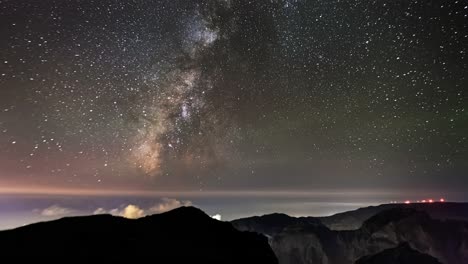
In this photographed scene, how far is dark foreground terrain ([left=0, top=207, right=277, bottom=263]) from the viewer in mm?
19562

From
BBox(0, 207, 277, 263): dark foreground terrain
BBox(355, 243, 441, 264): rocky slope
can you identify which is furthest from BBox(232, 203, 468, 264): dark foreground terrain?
BBox(0, 207, 277, 263): dark foreground terrain

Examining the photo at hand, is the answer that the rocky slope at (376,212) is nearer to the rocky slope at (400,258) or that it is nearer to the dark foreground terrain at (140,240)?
the rocky slope at (400,258)

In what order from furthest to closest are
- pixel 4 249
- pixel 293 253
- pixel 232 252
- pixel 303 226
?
pixel 303 226 → pixel 293 253 → pixel 232 252 → pixel 4 249

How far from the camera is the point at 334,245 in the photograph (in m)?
107

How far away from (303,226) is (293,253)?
429 inches

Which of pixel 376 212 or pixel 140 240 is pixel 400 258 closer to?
pixel 140 240

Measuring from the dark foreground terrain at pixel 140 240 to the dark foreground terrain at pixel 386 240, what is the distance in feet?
158

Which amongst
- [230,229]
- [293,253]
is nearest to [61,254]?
[230,229]

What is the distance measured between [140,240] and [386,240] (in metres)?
81.7

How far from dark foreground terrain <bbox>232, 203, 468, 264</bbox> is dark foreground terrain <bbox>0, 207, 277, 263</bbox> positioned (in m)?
48.1

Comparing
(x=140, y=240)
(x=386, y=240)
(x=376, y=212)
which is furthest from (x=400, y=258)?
(x=376, y=212)

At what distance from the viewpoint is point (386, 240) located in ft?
281

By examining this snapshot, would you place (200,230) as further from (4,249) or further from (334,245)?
(334,245)

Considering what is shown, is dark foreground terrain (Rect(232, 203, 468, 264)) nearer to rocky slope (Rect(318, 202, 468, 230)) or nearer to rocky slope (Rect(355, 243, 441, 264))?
rocky slope (Rect(355, 243, 441, 264))
